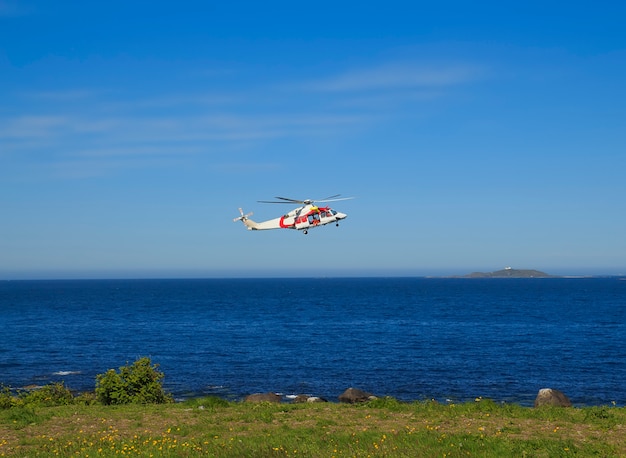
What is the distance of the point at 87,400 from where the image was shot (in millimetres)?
32844

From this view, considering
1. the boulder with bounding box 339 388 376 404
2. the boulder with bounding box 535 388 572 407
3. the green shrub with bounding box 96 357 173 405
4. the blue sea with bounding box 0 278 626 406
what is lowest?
the blue sea with bounding box 0 278 626 406

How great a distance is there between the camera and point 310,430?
2227cm

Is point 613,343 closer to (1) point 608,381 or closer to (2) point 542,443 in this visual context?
(1) point 608,381

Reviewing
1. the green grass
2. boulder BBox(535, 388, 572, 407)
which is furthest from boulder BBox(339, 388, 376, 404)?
the green grass

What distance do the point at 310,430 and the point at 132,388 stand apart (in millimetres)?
13690

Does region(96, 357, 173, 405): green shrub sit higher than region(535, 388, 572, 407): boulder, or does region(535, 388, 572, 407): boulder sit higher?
region(96, 357, 173, 405): green shrub

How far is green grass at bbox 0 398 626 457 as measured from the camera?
19.2 m

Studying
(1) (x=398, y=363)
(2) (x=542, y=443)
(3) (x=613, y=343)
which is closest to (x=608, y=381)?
(1) (x=398, y=363)

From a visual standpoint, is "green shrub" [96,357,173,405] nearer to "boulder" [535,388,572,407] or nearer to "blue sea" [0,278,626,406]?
"blue sea" [0,278,626,406]

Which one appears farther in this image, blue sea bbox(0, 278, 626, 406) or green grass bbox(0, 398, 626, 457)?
blue sea bbox(0, 278, 626, 406)

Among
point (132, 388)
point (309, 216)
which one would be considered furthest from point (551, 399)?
point (132, 388)

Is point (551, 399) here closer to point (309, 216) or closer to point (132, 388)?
point (309, 216)

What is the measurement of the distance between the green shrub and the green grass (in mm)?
2685

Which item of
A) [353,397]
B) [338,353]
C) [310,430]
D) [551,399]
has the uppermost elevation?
[310,430]
